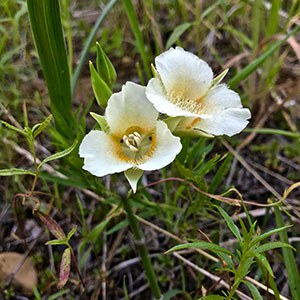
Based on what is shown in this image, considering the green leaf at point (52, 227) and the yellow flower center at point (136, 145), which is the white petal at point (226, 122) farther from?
the green leaf at point (52, 227)

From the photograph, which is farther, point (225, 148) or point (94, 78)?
point (225, 148)

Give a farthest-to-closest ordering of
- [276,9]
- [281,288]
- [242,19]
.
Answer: [242,19]
[276,9]
[281,288]

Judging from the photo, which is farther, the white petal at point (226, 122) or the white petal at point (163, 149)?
the white petal at point (226, 122)

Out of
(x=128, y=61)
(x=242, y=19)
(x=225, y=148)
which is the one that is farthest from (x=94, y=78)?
(x=242, y=19)

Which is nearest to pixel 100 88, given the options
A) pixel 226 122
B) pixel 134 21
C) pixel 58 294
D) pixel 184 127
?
pixel 184 127

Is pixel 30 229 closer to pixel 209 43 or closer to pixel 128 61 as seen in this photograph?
pixel 128 61

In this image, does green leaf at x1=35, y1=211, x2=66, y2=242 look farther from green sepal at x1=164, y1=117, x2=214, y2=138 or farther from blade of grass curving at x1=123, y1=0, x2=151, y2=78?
blade of grass curving at x1=123, y1=0, x2=151, y2=78

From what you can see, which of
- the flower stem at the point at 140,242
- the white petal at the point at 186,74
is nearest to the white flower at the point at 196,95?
the white petal at the point at 186,74
